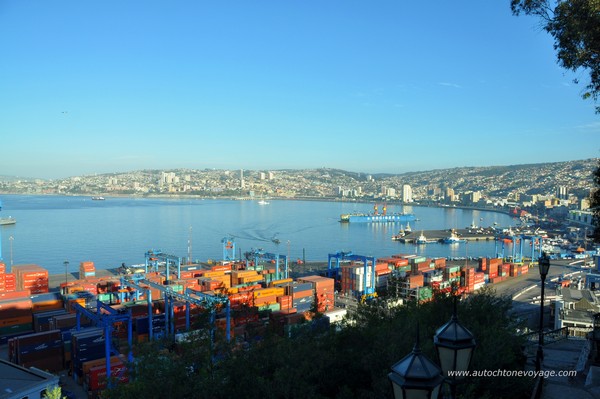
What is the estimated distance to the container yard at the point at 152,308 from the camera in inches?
317

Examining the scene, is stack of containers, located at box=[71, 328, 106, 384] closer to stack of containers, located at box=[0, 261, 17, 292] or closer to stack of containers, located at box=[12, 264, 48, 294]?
stack of containers, located at box=[12, 264, 48, 294]

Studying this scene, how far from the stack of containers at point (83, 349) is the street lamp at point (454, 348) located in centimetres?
851

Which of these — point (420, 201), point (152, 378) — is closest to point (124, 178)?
point (420, 201)

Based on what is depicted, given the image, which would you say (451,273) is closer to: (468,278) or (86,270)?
(468,278)

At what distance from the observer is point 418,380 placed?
3.99 ft

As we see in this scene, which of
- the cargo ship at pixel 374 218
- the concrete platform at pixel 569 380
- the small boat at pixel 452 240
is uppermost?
the concrete platform at pixel 569 380

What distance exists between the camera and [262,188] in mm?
113188

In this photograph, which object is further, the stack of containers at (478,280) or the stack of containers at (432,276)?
the stack of containers at (478,280)

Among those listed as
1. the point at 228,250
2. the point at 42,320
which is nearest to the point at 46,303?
the point at 42,320

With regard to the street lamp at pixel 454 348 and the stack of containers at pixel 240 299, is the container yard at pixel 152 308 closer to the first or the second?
the stack of containers at pixel 240 299

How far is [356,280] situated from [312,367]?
13485 mm

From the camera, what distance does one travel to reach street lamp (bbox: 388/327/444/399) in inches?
47.4

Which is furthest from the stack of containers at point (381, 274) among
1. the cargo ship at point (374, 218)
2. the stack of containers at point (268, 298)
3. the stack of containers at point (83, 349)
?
the cargo ship at point (374, 218)

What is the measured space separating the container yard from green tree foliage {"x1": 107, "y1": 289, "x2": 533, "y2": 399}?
0.63 meters
